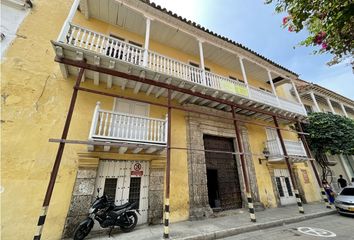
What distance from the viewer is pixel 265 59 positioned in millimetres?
10266

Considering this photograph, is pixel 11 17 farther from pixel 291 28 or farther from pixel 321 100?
pixel 321 100

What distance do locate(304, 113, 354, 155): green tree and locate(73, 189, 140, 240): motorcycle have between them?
39.5 feet

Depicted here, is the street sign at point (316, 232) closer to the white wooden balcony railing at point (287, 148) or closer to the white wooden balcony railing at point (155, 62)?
the white wooden balcony railing at point (287, 148)

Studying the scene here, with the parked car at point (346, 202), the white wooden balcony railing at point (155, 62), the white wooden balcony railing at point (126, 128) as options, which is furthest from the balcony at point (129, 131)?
the parked car at point (346, 202)

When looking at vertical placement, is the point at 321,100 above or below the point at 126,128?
above

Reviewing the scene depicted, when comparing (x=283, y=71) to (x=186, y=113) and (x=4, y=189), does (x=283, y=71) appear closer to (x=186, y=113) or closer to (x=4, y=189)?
(x=186, y=113)

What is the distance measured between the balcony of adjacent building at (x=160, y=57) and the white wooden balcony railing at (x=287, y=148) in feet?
5.47

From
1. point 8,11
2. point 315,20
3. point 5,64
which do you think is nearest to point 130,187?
point 5,64

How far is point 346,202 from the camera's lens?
7.14 metres

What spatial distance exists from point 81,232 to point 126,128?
3.21 meters

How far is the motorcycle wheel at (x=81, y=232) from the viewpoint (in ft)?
14.5

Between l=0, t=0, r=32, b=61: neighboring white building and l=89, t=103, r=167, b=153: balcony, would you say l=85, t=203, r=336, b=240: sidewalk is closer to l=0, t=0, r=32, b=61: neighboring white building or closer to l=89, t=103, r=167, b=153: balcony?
l=89, t=103, r=167, b=153: balcony

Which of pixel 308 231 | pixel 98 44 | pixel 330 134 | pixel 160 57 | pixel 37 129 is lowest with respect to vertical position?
pixel 308 231

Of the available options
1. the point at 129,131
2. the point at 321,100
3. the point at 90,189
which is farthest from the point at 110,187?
the point at 321,100
